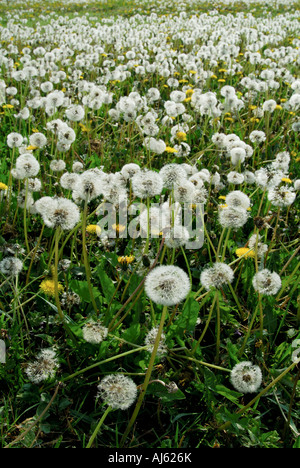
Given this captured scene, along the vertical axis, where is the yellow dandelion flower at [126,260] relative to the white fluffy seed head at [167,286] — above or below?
below

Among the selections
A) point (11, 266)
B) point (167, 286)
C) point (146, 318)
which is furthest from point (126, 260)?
point (167, 286)

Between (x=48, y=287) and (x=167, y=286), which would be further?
(x=48, y=287)

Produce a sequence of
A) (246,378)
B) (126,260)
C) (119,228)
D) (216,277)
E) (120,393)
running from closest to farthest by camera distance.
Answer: (120,393), (246,378), (216,277), (126,260), (119,228)

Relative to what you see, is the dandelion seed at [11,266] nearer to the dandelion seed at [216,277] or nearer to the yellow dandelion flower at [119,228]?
the yellow dandelion flower at [119,228]

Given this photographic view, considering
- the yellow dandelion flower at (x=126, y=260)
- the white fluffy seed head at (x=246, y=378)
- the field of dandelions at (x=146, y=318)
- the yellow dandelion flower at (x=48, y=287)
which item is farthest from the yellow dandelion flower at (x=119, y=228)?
the white fluffy seed head at (x=246, y=378)

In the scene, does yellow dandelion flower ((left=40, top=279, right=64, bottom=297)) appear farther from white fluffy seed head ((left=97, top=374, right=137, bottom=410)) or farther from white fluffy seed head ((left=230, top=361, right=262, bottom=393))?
white fluffy seed head ((left=230, top=361, right=262, bottom=393))

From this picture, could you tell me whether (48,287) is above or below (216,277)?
below

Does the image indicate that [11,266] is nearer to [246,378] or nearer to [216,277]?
[216,277]

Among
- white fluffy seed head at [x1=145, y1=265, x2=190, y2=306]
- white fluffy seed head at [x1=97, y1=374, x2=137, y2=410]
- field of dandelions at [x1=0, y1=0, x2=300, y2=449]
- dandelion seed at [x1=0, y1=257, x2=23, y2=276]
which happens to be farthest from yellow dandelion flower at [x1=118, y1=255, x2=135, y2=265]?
white fluffy seed head at [x1=97, y1=374, x2=137, y2=410]

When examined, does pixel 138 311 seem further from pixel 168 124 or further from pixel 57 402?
pixel 168 124

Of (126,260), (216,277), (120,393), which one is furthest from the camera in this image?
(126,260)

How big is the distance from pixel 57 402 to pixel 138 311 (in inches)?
19.3

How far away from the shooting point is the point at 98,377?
1.56 metres

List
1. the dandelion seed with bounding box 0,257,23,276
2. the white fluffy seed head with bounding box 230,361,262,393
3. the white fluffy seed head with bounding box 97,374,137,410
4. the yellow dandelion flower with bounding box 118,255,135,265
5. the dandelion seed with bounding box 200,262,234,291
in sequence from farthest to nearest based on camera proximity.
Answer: the yellow dandelion flower with bounding box 118,255,135,265
the dandelion seed with bounding box 0,257,23,276
the dandelion seed with bounding box 200,262,234,291
the white fluffy seed head with bounding box 230,361,262,393
the white fluffy seed head with bounding box 97,374,137,410
